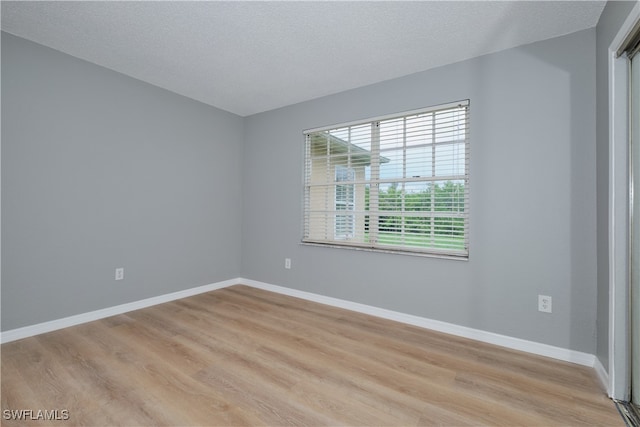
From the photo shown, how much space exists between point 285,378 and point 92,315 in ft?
7.06

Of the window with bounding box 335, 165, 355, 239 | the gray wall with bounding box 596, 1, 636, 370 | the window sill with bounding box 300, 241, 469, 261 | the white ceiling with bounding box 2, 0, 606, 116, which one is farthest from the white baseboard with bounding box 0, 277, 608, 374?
the white ceiling with bounding box 2, 0, 606, 116

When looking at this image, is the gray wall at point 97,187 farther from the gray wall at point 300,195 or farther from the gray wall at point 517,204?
the gray wall at point 517,204

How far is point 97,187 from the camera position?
2.82 m

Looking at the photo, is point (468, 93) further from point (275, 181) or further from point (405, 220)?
point (275, 181)

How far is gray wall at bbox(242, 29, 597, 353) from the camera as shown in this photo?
2125 millimetres

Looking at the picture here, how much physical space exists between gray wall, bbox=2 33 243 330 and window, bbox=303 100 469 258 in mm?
1430

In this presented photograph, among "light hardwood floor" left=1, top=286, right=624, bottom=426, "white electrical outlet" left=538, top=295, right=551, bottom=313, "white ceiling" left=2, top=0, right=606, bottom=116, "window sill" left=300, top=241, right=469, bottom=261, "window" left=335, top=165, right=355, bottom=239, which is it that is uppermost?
"white ceiling" left=2, top=0, right=606, bottom=116

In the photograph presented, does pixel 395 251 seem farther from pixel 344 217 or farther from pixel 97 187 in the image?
pixel 97 187

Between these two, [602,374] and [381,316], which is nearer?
[602,374]

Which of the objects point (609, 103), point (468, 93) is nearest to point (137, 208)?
point (468, 93)

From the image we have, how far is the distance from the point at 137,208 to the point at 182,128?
1.10 meters

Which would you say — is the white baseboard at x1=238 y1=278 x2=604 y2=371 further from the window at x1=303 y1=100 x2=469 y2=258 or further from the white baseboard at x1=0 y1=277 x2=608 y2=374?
the window at x1=303 y1=100 x2=469 y2=258

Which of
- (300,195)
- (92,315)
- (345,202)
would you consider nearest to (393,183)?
(345,202)

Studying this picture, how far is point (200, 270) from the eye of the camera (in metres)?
3.76
